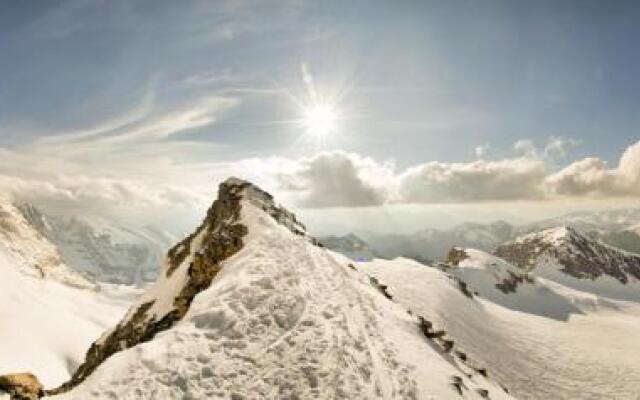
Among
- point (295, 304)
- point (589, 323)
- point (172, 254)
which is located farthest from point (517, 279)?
point (295, 304)

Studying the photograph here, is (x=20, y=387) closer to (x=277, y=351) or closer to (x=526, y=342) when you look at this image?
(x=277, y=351)

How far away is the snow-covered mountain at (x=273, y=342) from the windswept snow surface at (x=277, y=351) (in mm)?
42

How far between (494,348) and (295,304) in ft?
162

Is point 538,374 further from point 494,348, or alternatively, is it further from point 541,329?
point 541,329

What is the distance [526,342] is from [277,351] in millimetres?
65785

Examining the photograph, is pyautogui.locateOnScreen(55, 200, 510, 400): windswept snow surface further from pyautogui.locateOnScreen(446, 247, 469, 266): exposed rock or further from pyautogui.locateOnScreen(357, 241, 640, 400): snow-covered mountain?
pyautogui.locateOnScreen(446, 247, 469, 266): exposed rock

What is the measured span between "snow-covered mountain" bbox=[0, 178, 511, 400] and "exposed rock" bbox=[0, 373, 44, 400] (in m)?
1.84

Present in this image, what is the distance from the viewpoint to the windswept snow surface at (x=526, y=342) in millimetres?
66750

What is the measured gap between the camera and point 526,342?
80812 millimetres

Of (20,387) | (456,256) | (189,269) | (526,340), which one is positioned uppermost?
(456,256)

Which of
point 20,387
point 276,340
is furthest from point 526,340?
point 20,387

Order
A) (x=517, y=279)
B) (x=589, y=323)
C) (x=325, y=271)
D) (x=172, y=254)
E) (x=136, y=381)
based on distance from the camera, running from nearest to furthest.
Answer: (x=136, y=381) → (x=325, y=271) → (x=172, y=254) → (x=589, y=323) → (x=517, y=279)

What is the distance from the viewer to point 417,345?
32.4m

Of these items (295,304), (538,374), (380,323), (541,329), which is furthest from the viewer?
(541,329)
